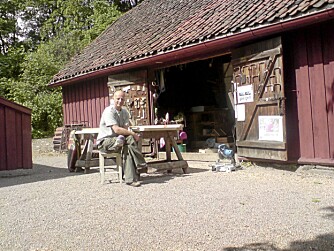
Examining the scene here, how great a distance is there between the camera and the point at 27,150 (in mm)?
9336

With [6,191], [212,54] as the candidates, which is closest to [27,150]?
[6,191]

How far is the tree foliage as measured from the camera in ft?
72.3

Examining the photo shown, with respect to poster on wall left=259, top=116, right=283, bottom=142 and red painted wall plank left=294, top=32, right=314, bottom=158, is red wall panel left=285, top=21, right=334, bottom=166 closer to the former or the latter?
red painted wall plank left=294, top=32, right=314, bottom=158

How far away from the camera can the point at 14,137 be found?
9039mm

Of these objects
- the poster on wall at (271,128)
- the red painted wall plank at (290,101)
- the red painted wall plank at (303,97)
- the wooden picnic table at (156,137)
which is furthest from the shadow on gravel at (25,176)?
the red painted wall plank at (303,97)

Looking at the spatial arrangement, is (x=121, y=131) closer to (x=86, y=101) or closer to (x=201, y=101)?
(x=86, y=101)

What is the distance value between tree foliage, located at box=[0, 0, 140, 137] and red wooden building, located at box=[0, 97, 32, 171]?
1253 centimetres

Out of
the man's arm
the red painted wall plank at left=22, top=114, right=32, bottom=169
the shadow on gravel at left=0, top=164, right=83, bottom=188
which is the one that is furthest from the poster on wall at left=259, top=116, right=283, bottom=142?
the red painted wall plank at left=22, top=114, right=32, bottom=169

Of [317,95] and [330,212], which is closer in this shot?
[330,212]

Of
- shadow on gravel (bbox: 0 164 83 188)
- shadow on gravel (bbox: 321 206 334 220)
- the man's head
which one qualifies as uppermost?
the man's head

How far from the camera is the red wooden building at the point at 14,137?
28.9ft

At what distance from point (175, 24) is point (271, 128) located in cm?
476

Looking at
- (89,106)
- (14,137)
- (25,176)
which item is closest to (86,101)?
(89,106)

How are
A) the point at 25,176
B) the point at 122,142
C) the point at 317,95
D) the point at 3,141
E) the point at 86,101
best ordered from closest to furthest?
the point at 122,142 → the point at 317,95 → the point at 25,176 → the point at 3,141 → the point at 86,101
